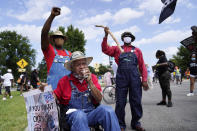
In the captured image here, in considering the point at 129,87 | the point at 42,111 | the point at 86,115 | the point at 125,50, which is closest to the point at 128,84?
the point at 129,87

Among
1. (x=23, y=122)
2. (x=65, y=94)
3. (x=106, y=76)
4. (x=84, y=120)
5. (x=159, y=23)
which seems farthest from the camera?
(x=106, y=76)

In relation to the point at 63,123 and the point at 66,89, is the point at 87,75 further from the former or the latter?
the point at 63,123

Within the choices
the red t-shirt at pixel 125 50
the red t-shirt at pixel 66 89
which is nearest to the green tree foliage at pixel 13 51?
the red t-shirt at pixel 125 50

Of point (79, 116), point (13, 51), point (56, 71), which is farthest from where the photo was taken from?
point (13, 51)

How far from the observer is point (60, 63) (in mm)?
3117

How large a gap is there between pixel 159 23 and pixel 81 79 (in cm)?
212

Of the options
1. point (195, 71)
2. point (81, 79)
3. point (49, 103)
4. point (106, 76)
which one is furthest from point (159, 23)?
point (106, 76)

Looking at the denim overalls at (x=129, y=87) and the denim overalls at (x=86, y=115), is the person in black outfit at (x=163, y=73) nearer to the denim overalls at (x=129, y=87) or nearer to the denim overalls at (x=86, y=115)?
the denim overalls at (x=129, y=87)

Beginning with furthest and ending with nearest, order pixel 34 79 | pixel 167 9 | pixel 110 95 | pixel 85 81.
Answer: pixel 34 79, pixel 110 95, pixel 167 9, pixel 85 81

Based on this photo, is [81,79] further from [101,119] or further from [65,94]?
[101,119]

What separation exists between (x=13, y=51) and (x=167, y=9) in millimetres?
59495

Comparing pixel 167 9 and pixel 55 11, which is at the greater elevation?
pixel 167 9

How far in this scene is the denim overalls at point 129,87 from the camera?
12.4 feet

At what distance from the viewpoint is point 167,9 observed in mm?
3496
